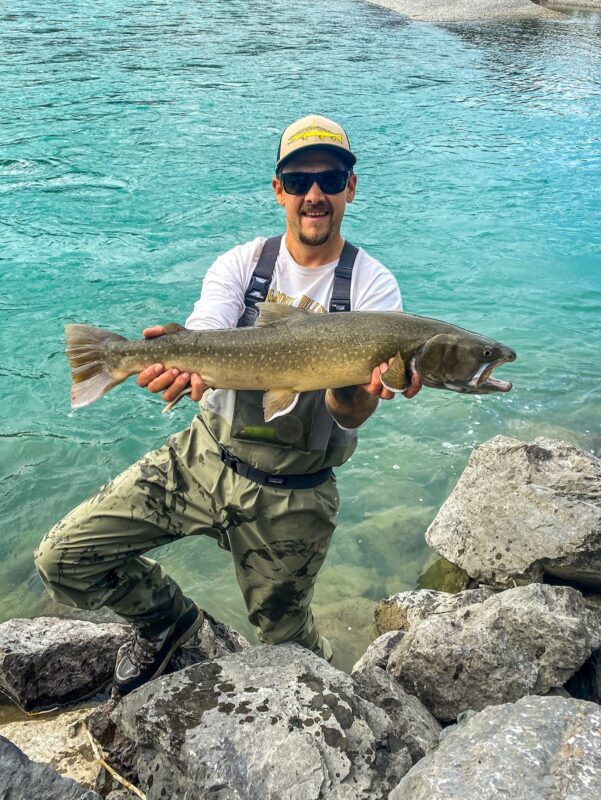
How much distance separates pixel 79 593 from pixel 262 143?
1610 centimetres

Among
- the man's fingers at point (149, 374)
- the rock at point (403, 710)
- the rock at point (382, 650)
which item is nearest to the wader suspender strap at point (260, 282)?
the man's fingers at point (149, 374)

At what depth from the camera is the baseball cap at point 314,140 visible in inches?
170

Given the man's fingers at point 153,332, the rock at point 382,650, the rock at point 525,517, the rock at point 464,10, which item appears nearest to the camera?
the man's fingers at point 153,332

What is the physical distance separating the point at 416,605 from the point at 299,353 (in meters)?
2.51

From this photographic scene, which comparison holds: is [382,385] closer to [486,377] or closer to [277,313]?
[486,377]

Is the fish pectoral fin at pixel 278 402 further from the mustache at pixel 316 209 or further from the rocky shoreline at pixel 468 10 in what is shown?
the rocky shoreline at pixel 468 10

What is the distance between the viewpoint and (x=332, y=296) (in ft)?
14.1

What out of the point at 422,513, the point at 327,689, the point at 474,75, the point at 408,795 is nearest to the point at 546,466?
the point at 422,513

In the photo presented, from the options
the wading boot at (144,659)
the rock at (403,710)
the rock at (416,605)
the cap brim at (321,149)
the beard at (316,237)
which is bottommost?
the rock at (416,605)

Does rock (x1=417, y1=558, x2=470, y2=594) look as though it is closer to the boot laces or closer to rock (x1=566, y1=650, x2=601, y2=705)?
rock (x1=566, y1=650, x2=601, y2=705)

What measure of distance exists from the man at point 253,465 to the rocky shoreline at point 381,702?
1.68 ft

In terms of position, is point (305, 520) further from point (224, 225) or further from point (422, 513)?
point (224, 225)

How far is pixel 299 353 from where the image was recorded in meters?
4.10

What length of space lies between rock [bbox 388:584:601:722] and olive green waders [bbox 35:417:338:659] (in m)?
0.86
